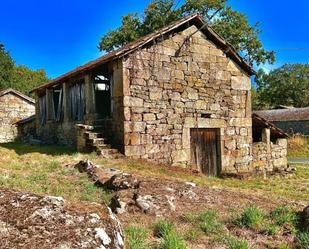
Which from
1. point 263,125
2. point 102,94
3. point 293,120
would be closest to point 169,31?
point 102,94

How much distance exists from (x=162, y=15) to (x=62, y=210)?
27424 mm

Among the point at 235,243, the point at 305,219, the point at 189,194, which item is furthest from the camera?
the point at 189,194

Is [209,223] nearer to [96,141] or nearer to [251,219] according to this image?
[251,219]

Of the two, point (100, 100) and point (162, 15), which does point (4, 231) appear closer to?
point (100, 100)

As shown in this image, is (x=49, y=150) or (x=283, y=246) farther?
(x=49, y=150)

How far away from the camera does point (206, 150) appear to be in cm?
1348

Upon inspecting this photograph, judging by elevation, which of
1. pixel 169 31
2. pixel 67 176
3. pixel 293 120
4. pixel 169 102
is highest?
pixel 169 31

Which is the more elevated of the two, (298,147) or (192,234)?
(192,234)

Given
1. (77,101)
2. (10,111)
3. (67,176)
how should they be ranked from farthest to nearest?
(10,111) → (77,101) → (67,176)

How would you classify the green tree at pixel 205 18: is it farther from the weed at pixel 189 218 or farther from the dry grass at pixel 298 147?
the weed at pixel 189 218

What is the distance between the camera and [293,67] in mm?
49500

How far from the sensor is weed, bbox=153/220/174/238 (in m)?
4.84

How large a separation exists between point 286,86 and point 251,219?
4769 cm

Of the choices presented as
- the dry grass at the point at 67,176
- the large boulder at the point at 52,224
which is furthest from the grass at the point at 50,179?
the large boulder at the point at 52,224
